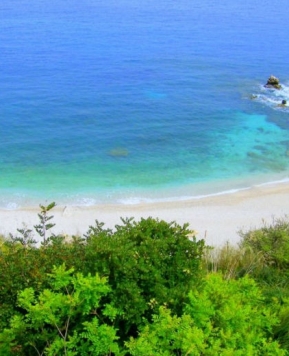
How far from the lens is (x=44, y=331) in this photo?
23.0 ft

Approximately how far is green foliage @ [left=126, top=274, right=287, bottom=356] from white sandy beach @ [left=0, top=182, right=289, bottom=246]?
11.6m

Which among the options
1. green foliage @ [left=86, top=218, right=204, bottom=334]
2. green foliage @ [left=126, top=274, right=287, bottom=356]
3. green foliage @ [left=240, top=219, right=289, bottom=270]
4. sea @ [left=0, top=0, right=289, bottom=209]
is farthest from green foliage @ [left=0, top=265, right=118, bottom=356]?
sea @ [left=0, top=0, right=289, bottom=209]

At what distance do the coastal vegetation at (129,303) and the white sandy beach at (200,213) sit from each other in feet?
37.6

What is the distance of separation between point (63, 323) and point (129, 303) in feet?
3.64

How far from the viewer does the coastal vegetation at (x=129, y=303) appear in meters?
6.90

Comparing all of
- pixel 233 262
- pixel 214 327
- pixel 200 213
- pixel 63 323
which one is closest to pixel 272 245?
pixel 233 262

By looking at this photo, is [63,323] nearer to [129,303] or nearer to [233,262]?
[129,303]

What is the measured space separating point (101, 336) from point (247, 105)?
34.0 m

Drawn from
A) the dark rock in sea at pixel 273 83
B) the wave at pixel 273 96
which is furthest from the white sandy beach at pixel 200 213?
the dark rock in sea at pixel 273 83

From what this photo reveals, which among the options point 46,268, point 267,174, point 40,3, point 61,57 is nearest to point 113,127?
point 267,174

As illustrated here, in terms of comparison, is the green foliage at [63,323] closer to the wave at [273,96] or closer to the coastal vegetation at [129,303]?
the coastal vegetation at [129,303]

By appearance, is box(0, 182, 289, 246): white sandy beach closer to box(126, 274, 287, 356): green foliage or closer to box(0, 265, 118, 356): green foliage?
box(126, 274, 287, 356): green foliage

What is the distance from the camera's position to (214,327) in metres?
7.57

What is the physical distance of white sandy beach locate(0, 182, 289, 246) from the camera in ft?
69.1
